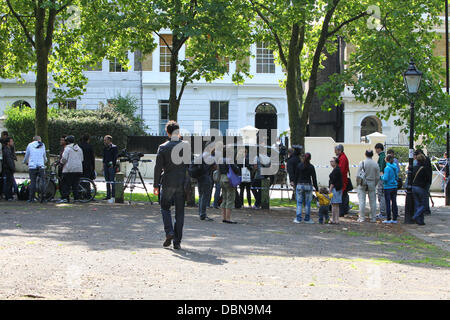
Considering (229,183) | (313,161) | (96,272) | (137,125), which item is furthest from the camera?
(137,125)

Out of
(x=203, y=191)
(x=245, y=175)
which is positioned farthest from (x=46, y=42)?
(x=203, y=191)

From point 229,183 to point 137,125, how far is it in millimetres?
22458

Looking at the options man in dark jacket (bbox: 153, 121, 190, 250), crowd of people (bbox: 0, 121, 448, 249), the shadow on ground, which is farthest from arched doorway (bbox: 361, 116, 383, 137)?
man in dark jacket (bbox: 153, 121, 190, 250)

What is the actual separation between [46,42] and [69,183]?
5.67 m

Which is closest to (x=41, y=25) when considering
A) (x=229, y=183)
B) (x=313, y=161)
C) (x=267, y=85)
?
(x=229, y=183)

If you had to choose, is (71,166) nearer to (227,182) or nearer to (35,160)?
(35,160)

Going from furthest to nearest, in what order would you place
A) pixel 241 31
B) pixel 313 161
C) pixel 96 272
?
1. pixel 313 161
2. pixel 241 31
3. pixel 96 272

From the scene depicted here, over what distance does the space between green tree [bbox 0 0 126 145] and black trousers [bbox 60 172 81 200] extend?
3.43 m

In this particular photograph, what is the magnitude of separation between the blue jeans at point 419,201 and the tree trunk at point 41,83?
1128cm

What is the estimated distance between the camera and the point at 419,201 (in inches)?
607

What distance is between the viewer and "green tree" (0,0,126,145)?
2075 centimetres

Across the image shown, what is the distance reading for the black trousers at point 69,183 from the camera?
17.7 metres
